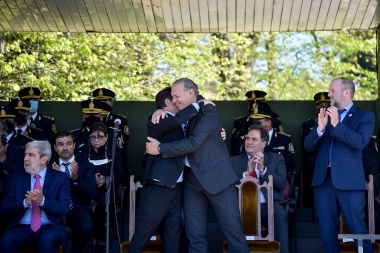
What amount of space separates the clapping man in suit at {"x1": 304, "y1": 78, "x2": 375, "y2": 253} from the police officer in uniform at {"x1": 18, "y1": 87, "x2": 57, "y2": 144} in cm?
408

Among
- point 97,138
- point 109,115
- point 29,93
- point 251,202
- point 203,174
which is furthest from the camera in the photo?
point 29,93

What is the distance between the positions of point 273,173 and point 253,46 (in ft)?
47.1

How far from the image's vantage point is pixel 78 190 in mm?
9867

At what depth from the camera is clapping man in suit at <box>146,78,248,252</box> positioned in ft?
27.8

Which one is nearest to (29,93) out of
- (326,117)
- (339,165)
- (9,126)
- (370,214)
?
(9,126)

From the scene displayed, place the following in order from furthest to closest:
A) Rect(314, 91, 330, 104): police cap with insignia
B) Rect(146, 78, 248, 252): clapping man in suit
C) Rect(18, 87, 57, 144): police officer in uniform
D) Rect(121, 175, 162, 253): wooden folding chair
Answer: Rect(314, 91, 330, 104): police cap with insignia → Rect(18, 87, 57, 144): police officer in uniform → Rect(121, 175, 162, 253): wooden folding chair → Rect(146, 78, 248, 252): clapping man in suit

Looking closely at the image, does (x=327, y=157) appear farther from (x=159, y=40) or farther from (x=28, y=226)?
(x=159, y=40)

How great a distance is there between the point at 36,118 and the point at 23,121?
0.46 m

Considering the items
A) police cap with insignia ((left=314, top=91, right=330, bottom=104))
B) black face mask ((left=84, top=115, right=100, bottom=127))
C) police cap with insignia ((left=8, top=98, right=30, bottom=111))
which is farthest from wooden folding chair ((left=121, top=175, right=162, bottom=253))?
police cap with insignia ((left=314, top=91, right=330, bottom=104))

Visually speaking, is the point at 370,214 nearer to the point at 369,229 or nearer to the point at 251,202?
the point at 369,229

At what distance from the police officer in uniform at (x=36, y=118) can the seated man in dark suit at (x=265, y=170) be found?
277cm

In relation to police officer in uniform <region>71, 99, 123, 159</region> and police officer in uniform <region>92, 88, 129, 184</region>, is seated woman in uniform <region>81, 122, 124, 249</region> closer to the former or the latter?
police officer in uniform <region>71, 99, 123, 159</region>

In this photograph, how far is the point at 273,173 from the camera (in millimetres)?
10070

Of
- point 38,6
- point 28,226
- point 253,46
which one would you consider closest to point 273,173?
point 28,226
